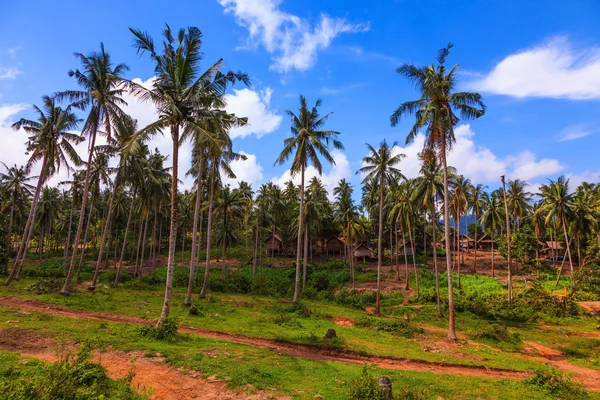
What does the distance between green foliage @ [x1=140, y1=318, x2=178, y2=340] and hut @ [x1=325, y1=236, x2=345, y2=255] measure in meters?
49.6

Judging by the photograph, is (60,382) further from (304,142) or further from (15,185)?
(15,185)

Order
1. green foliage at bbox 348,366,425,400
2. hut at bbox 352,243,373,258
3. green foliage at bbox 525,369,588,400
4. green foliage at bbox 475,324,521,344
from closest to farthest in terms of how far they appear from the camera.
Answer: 1. green foliage at bbox 348,366,425,400
2. green foliage at bbox 525,369,588,400
3. green foliage at bbox 475,324,521,344
4. hut at bbox 352,243,373,258

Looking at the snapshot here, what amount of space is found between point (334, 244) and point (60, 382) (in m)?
58.7

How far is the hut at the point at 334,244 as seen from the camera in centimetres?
6289

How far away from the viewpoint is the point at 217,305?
23938 millimetres

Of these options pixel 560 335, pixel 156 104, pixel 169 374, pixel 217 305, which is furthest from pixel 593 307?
pixel 156 104

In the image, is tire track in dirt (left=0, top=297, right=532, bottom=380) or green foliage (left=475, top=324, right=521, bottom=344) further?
green foliage (left=475, top=324, right=521, bottom=344)

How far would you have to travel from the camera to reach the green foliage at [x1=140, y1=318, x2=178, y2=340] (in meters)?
13.5

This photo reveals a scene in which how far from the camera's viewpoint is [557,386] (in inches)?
432

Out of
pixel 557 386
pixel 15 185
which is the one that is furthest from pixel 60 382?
pixel 15 185

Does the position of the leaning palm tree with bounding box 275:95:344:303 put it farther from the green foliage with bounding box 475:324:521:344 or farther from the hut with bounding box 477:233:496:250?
the hut with bounding box 477:233:496:250

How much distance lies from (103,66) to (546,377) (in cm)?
2821

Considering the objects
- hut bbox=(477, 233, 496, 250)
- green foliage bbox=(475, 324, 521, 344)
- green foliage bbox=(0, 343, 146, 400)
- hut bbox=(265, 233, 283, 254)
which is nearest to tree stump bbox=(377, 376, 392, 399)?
green foliage bbox=(0, 343, 146, 400)

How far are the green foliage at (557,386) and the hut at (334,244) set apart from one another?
50.2 m
